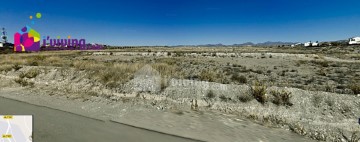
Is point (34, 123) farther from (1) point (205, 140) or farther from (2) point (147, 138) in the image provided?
(1) point (205, 140)

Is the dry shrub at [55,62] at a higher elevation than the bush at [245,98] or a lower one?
higher

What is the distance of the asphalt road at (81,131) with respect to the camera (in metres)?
4.59

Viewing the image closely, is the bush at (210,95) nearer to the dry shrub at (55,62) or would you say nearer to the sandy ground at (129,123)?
the sandy ground at (129,123)

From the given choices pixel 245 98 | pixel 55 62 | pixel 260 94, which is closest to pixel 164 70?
pixel 245 98

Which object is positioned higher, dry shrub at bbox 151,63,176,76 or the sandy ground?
dry shrub at bbox 151,63,176,76

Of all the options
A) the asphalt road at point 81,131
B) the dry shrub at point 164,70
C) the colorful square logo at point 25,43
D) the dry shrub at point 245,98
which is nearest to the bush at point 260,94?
the dry shrub at point 245,98

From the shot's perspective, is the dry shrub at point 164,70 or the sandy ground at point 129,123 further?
the dry shrub at point 164,70

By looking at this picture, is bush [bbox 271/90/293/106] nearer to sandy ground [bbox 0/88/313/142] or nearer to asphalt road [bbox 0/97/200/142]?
sandy ground [bbox 0/88/313/142]

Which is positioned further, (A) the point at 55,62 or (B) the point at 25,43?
Result: (B) the point at 25,43

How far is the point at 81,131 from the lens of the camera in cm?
497

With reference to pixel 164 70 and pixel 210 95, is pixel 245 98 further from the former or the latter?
pixel 164 70

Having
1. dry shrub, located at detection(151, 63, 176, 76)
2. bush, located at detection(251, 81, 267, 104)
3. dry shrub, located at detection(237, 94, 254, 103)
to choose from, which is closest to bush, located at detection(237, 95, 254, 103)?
dry shrub, located at detection(237, 94, 254, 103)

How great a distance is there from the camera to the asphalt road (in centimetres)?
459

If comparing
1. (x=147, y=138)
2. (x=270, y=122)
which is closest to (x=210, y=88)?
(x=270, y=122)
